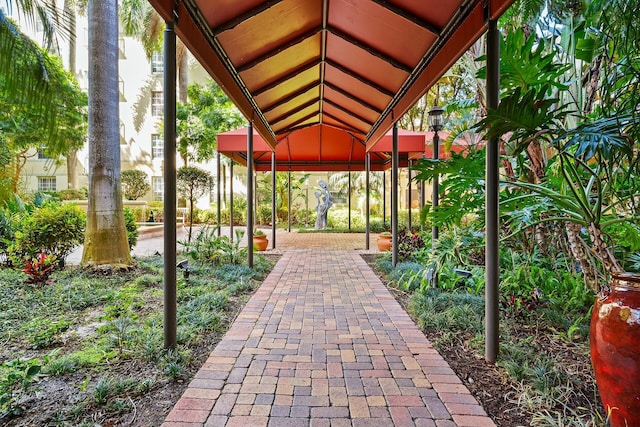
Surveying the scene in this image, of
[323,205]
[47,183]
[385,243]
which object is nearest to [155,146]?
[47,183]

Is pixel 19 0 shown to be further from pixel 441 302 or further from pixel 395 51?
pixel 441 302

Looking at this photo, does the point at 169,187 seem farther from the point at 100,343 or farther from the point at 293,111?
the point at 293,111

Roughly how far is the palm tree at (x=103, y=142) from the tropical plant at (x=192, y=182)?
255 cm

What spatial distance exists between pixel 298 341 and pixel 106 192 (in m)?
4.28

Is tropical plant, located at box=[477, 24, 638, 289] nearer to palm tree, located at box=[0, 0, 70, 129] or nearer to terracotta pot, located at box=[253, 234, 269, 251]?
palm tree, located at box=[0, 0, 70, 129]

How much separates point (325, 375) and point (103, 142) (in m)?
5.09

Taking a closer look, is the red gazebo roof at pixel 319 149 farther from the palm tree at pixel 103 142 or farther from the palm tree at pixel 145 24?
the palm tree at pixel 145 24

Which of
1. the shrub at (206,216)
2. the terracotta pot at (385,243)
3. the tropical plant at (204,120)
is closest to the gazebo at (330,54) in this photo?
the terracotta pot at (385,243)

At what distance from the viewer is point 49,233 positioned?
5.86 metres

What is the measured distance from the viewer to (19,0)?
307 cm

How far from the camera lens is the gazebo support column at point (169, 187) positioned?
2.84 metres

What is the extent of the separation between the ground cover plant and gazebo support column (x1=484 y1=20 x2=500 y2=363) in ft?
7.31

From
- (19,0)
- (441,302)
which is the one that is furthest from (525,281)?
(19,0)

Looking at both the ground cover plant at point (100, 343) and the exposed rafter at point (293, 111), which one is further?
the exposed rafter at point (293, 111)
